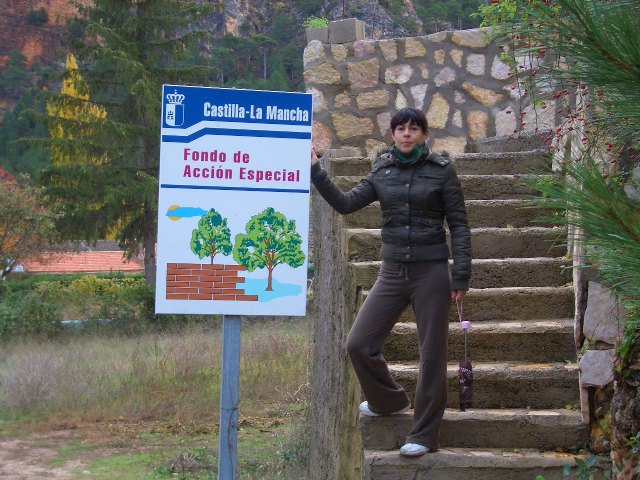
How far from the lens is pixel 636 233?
6.86 feet

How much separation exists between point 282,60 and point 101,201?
1810 centimetres

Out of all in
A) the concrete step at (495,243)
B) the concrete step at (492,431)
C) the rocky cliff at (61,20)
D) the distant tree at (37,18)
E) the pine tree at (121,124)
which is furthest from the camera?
the distant tree at (37,18)

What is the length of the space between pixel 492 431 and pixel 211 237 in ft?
6.54

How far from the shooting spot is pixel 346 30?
8.34m

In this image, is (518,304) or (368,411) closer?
(368,411)

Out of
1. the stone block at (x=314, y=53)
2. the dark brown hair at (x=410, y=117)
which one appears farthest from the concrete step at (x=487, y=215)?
the stone block at (x=314, y=53)

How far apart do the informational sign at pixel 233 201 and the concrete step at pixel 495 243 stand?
223 cm

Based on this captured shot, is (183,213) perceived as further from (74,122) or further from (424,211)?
(74,122)

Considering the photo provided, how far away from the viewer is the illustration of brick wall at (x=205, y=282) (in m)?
3.61

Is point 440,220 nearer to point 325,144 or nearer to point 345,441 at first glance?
point 345,441

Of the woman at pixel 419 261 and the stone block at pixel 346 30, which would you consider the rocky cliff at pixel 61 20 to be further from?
the woman at pixel 419 261

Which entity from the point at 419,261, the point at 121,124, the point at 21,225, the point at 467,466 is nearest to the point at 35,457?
the point at 467,466

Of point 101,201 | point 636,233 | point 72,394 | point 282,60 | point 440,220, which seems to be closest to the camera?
point 636,233

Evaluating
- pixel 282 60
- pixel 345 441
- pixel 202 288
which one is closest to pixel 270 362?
pixel 345 441
